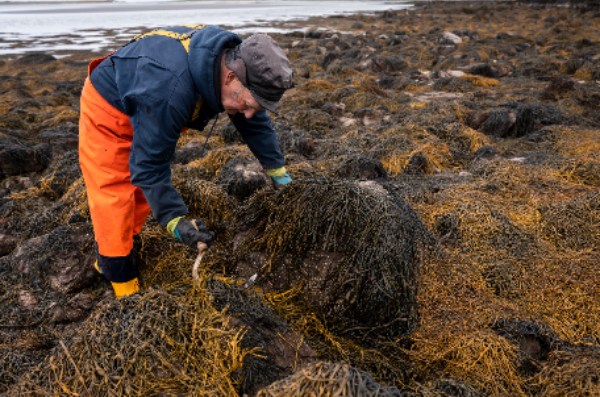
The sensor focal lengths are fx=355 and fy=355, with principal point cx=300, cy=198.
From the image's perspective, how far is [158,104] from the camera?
204 centimetres

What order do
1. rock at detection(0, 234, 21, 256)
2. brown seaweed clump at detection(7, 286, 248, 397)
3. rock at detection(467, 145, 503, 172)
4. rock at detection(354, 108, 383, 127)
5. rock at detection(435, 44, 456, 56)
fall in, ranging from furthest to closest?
rock at detection(435, 44, 456, 56) < rock at detection(354, 108, 383, 127) < rock at detection(467, 145, 503, 172) < rock at detection(0, 234, 21, 256) < brown seaweed clump at detection(7, 286, 248, 397)

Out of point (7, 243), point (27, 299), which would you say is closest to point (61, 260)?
point (27, 299)

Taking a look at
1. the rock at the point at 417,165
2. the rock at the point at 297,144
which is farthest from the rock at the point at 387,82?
the rock at the point at 417,165

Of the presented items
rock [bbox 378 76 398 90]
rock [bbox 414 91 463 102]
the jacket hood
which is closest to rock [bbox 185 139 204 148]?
the jacket hood

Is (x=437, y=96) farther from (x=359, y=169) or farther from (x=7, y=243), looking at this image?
(x=7, y=243)

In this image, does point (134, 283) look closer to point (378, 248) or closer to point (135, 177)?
point (135, 177)

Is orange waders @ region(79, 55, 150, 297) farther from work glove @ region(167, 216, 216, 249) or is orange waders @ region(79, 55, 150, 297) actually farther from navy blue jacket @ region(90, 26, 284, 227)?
work glove @ region(167, 216, 216, 249)

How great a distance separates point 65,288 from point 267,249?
1.76m

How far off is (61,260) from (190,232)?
1602mm

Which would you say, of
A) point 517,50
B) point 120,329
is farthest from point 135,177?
point 517,50

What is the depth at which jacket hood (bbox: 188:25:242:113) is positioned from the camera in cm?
209

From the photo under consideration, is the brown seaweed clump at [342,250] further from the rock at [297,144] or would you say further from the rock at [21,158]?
the rock at [21,158]

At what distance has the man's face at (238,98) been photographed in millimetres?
2186

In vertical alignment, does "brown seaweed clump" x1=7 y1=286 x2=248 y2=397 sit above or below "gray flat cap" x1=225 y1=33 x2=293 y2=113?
below
